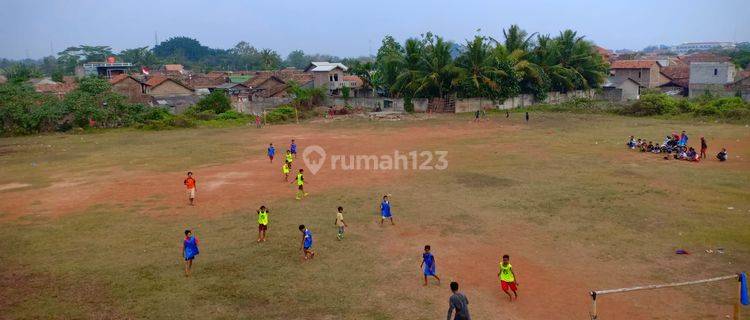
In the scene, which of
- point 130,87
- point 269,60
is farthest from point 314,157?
point 269,60

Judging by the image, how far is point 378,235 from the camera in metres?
14.5

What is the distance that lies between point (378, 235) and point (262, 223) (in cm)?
317

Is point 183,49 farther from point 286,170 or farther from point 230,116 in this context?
point 286,170

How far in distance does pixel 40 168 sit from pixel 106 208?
35.6 feet

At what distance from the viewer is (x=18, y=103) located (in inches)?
1507

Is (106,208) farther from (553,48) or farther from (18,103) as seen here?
(553,48)

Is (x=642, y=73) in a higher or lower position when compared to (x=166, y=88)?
higher

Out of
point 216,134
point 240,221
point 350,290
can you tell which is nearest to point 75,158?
point 216,134

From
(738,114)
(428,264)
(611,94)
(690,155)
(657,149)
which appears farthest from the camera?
(611,94)

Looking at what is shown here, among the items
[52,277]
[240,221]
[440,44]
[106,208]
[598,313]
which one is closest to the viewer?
[598,313]

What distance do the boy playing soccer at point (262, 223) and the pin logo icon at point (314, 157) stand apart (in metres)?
9.31

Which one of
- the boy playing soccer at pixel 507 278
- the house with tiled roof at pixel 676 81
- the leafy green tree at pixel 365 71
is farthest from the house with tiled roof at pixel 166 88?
the house with tiled roof at pixel 676 81

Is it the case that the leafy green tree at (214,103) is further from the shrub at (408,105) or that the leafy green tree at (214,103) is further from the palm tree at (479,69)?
the palm tree at (479,69)

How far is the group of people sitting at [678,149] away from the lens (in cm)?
2303
